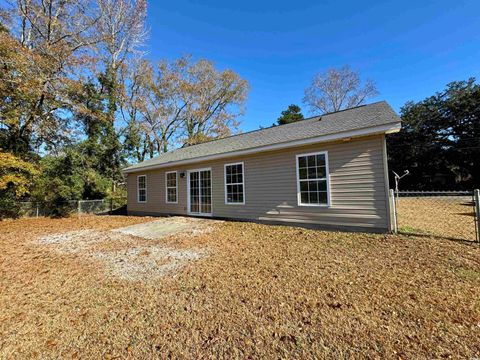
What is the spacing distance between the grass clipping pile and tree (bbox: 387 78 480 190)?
27.5 meters

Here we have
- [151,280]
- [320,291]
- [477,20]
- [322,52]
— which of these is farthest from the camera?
[322,52]

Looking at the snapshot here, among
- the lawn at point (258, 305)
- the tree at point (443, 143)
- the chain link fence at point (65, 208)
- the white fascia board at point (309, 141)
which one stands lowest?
the lawn at point (258, 305)

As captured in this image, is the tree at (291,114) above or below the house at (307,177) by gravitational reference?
above

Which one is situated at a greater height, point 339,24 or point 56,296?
point 339,24

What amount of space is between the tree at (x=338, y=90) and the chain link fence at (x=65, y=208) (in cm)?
2426

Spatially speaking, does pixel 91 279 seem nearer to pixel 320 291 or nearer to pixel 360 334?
pixel 320 291

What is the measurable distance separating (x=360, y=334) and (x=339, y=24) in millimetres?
15554

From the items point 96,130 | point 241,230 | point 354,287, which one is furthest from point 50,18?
point 354,287

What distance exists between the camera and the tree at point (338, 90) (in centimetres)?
2525

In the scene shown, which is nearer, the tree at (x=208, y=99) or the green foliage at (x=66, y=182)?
the green foliage at (x=66, y=182)

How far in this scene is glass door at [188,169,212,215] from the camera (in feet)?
32.2

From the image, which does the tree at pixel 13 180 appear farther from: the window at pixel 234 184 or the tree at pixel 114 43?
the window at pixel 234 184

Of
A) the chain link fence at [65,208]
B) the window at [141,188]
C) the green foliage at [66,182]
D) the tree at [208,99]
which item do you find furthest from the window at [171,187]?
the tree at [208,99]

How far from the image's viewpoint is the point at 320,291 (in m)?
3.12
